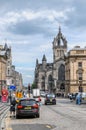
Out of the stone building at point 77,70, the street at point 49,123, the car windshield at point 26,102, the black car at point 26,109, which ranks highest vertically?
the stone building at point 77,70

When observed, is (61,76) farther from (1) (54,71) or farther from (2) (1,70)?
(2) (1,70)

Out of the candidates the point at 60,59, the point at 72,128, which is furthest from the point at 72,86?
the point at 72,128

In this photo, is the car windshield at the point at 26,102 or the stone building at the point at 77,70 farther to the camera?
the stone building at the point at 77,70

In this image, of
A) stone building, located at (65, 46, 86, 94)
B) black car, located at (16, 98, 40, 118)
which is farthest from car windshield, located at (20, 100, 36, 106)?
stone building, located at (65, 46, 86, 94)

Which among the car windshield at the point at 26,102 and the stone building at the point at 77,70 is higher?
the stone building at the point at 77,70

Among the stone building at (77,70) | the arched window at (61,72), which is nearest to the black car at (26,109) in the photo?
the stone building at (77,70)

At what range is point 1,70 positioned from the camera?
119750mm

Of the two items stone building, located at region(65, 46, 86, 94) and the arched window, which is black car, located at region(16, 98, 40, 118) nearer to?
stone building, located at region(65, 46, 86, 94)

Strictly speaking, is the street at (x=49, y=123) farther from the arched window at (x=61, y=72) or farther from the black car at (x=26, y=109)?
the arched window at (x=61, y=72)

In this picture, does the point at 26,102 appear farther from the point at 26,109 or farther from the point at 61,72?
the point at 61,72

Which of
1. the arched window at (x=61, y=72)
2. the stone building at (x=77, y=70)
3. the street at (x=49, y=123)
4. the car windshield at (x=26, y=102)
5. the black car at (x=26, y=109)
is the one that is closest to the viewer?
the street at (x=49, y=123)

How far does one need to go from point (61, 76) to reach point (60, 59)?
7614mm

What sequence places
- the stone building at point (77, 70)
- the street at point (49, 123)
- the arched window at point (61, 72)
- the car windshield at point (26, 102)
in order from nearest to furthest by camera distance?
the street at point (49, 123), the car windshield at point (26, 102), the stone building at point (77, 70), the arched window at point (61, 72)

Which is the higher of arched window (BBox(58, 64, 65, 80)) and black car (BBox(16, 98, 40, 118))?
arched window (BBox(58, 64, 65, 80))
